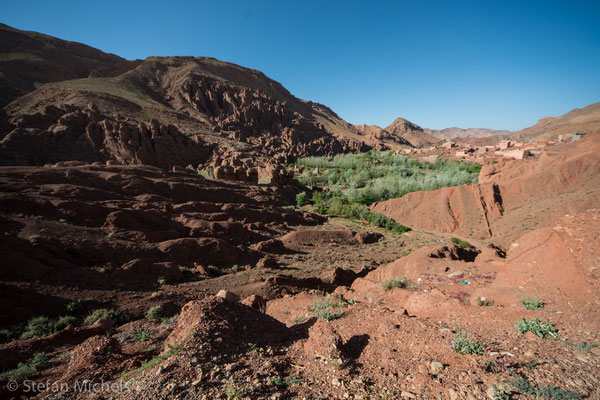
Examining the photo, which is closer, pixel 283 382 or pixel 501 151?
pixel 283 382

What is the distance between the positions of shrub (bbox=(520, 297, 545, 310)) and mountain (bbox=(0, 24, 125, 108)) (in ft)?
226

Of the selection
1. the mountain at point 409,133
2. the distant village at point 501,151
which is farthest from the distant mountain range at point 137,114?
the distant village at point 501,151

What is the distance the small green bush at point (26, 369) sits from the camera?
4.54 m

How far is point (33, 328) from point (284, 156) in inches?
2638

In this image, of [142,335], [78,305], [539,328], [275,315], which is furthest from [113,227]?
[539,328]

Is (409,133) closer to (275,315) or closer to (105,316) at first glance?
(275,315)

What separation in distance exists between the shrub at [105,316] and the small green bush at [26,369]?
260cm

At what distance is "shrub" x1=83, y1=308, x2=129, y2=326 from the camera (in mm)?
8031

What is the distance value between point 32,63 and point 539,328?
100130 mm

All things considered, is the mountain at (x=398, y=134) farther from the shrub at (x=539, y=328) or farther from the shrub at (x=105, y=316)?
the shrub at (x=105, y=316)

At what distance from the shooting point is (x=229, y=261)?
50.3ft

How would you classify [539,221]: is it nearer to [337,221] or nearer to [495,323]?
[337,221]

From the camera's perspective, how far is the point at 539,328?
15.1 feet

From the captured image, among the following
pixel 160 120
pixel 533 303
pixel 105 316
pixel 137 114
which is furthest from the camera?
pixel 160 120
